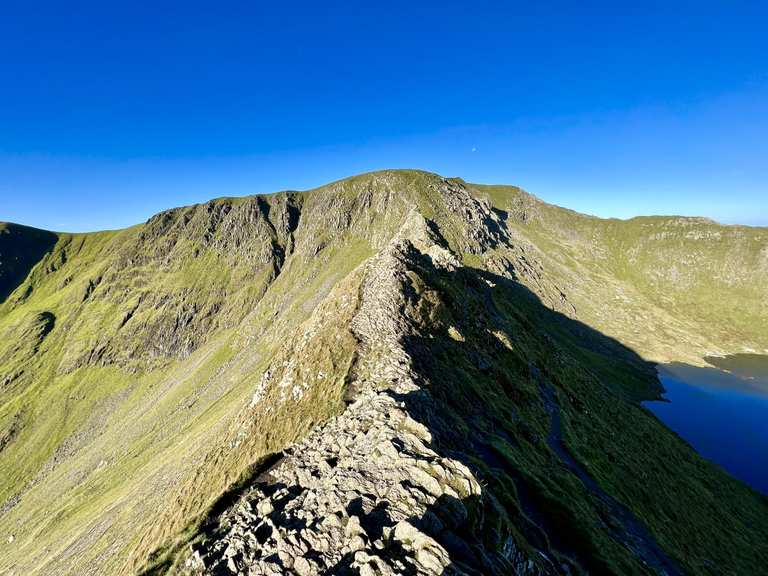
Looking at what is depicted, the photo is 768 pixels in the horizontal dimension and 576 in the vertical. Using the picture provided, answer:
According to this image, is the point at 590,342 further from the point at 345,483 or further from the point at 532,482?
the point at 345,483

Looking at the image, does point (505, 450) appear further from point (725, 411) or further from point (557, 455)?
point (725, 411)

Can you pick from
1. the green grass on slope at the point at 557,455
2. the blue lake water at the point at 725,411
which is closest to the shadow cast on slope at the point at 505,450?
the green grass on slope at the point at 557,455

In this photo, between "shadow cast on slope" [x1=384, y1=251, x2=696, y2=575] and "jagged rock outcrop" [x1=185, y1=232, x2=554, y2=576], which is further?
"shadow cast on slope" [x1=384, y1=251, x2=696, y2=575]

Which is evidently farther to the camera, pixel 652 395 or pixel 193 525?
pixel 652 395

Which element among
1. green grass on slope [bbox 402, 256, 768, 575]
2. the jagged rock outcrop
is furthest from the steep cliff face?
green grass on slope [bbox 402, 256, 768, 575]

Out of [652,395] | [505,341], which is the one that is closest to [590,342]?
[652,395]

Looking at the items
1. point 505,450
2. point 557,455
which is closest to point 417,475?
point 505,450

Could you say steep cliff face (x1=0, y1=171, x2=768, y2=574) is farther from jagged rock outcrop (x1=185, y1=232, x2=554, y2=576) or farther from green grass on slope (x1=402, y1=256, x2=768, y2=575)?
green grass on slope (x1=402, y1=256, x2=768, y2=575)

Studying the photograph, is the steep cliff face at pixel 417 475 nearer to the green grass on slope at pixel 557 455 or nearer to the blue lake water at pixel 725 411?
the green grass on slope at pixel 557 455

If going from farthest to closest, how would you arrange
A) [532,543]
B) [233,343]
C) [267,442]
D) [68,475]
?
[233,343], [68,475], [267,442], [532,543]
